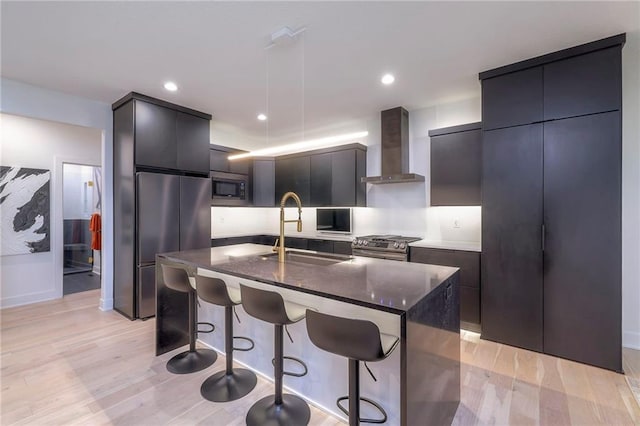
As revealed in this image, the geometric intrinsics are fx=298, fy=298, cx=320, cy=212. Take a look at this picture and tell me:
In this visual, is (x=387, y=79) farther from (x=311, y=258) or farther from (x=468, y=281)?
(x=468, y=281)

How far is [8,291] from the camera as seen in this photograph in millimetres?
4039

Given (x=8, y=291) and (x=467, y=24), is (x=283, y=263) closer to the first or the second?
(x=467, y=24)

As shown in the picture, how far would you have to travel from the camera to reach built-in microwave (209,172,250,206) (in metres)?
4.80

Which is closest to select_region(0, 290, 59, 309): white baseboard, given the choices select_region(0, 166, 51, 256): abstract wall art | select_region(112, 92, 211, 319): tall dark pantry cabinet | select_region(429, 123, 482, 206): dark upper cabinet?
select_region(0, 166, 51, 256): abstract wall art

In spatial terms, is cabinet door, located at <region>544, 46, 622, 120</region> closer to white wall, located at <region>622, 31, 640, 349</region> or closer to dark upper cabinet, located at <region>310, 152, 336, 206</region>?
white wall, located at <region>622, 31, 640, 349</region>

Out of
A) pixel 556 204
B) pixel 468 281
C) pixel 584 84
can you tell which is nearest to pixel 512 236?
pixel 556 204

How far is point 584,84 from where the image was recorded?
8.41ft

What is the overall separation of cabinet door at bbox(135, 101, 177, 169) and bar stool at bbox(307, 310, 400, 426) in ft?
10.8

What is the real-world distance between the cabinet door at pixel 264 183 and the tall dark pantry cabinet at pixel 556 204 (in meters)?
3.64

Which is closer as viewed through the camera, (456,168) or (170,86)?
(170,86)

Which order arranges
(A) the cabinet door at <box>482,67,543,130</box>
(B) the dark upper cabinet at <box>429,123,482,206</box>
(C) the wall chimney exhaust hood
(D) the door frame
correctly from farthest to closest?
(D) the door frame, (C) the wall chimney exhaust hood, (B) the dark upper cabinet at <box>429,123,482,206</box>, (A) the cabinet door at <box>482,67,543,130</box>

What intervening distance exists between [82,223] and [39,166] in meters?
2.14

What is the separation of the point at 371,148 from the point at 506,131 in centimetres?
206

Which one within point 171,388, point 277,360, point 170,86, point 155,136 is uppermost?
point 170,86
